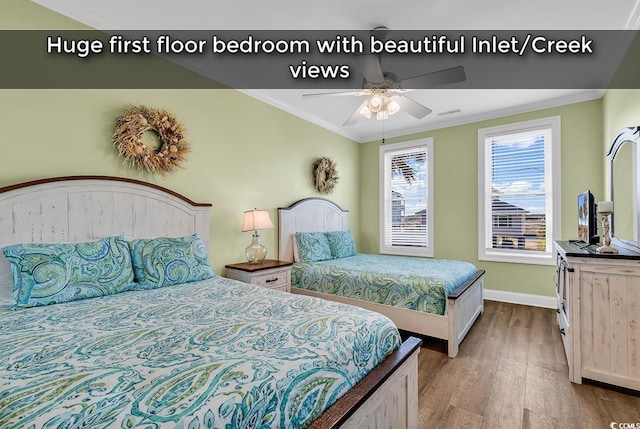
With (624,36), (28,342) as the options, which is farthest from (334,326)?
(624,36)

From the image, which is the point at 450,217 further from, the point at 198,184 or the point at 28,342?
the point at 28,342

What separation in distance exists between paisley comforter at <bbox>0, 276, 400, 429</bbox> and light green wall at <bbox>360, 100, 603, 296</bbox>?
3375 millimetres

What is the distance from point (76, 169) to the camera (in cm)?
221

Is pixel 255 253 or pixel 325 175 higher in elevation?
pixel 325 175

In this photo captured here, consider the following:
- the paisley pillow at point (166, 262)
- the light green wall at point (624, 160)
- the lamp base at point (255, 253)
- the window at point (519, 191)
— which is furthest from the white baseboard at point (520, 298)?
the paisley pillow at point (166, 262)

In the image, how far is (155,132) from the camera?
104 inches

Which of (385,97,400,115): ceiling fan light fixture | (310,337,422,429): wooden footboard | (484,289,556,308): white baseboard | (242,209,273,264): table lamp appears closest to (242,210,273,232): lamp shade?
(242,209,273,264): table lamp

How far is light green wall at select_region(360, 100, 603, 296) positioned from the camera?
3.63 meters

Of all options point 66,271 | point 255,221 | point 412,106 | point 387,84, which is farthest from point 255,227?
point 412,106

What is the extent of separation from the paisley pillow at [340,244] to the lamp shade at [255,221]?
1156 millimetres

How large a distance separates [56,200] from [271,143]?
2.24m

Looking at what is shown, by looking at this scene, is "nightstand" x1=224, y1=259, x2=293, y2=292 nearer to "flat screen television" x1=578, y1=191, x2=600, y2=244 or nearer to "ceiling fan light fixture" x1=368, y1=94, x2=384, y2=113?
"ceiling fan light fixture" x1=368, y1=94, x2=384, y2=113

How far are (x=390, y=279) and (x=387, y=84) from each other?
1804 millimetres

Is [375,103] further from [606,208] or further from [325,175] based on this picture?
[606,208]
